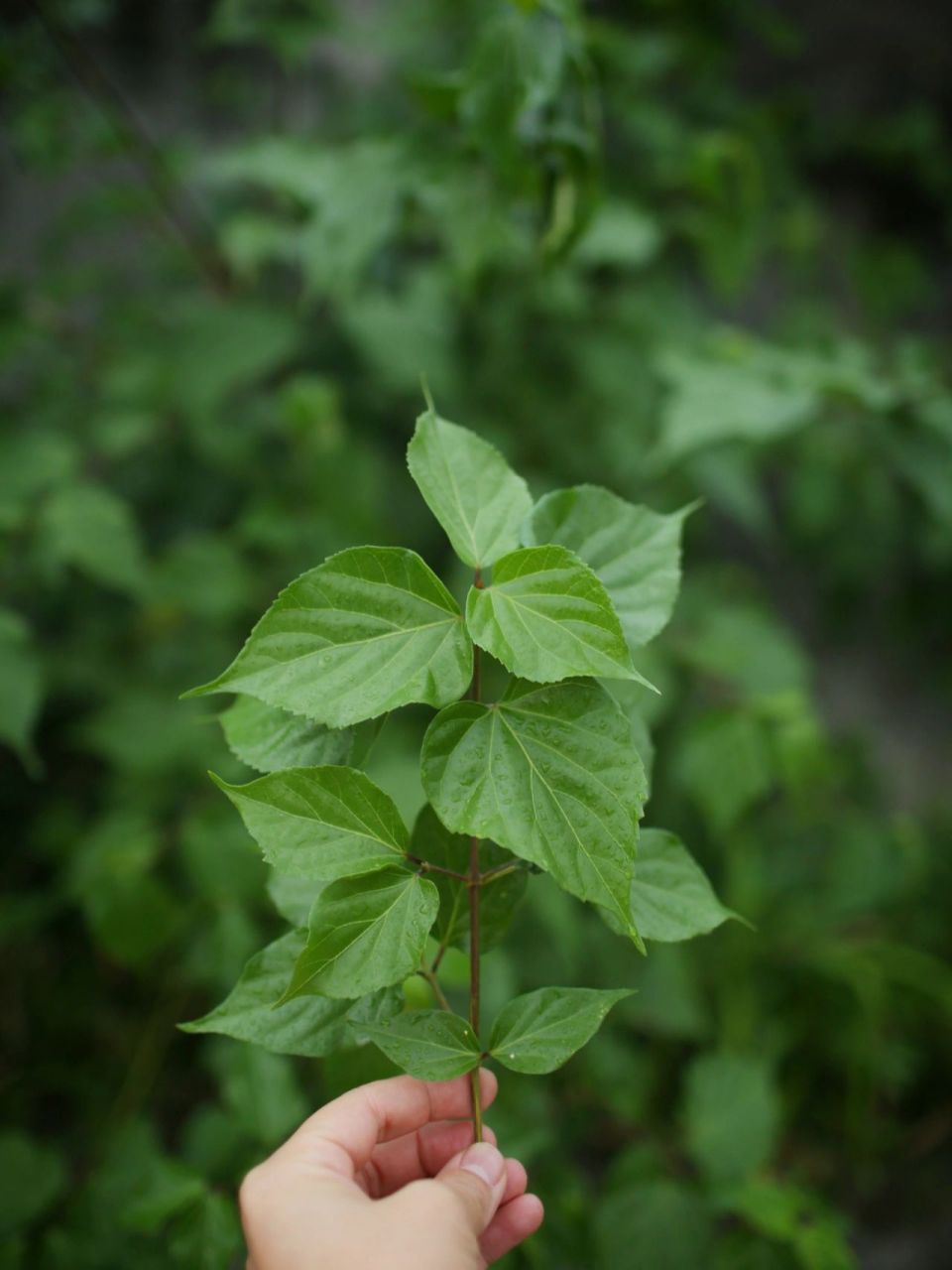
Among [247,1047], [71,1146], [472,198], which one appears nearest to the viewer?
[247,1047]

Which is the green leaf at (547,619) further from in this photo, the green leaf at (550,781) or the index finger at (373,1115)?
the index finger at (373,1115)

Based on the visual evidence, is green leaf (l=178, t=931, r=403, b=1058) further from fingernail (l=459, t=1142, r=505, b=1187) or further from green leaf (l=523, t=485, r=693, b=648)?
green leaf (l=523, t=485, r=693, b=648)

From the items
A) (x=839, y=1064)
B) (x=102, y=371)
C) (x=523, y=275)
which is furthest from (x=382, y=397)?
(x=839, y=1064)

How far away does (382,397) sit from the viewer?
1346mm

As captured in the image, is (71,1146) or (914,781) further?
(914,781)

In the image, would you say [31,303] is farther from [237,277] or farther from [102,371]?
[237,277]

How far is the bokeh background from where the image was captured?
0.83m

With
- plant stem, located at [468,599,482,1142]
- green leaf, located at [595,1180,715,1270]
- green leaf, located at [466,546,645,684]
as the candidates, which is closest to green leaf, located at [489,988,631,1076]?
plant stem, located at [468,599,482,1142]

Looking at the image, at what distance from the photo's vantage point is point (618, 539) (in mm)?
472

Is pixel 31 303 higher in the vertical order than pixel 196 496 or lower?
higher

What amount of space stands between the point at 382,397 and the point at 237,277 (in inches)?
11.4

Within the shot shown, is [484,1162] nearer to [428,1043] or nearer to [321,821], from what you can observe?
[428,1043]

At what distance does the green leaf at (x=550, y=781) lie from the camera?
368mm

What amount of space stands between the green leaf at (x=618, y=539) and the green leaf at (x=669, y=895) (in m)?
0.12
